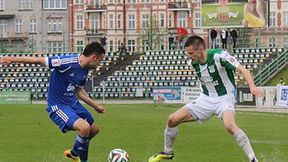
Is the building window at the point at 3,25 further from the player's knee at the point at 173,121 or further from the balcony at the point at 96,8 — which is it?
the player's knee at the point at 173,121

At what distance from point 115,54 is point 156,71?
908 cm

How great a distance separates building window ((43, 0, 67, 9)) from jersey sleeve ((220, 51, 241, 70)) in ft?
351

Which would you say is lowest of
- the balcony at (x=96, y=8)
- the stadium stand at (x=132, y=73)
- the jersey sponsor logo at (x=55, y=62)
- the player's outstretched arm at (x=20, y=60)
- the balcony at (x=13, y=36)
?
the stadium stand at (x=132, y=73)

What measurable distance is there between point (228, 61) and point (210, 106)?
101 centimetres

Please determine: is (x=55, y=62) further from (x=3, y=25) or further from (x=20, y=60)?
(x=3, y=25)

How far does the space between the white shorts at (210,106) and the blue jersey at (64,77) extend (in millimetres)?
2262

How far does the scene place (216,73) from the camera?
14.5 metres

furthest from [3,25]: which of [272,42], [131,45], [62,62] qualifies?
[62,62]

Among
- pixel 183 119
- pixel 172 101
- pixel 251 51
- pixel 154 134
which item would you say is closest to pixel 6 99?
pixel 172 101

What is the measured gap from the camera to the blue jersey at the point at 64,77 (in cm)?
1422

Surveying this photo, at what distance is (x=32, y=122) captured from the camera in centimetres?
3409

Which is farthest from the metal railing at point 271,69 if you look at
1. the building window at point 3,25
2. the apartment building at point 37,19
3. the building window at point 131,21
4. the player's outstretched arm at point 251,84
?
the building window at point 3,25

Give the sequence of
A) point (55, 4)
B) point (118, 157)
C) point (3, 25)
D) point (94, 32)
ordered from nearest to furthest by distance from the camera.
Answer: point (118, 157), point (94, 32), point (3, 25), point (55, 4)

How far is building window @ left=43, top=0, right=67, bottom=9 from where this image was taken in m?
120
